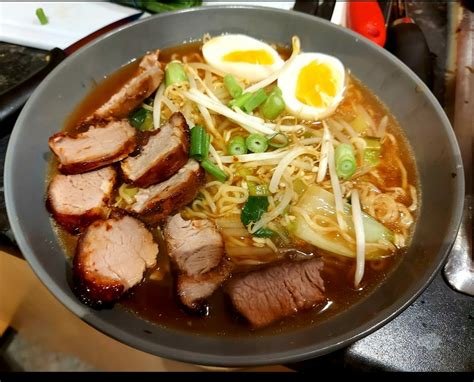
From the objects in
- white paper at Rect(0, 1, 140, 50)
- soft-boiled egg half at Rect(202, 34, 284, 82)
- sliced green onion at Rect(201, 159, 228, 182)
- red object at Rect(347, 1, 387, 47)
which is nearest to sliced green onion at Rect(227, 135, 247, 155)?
sliced green onion at Rect(201, 159, 228, 182)

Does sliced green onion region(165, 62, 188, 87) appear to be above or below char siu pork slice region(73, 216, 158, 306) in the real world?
above

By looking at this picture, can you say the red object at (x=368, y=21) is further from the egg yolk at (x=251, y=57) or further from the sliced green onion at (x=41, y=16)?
the sliced green onion at (x=41, y=16)

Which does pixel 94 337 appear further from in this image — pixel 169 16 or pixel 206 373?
pixel 169 16

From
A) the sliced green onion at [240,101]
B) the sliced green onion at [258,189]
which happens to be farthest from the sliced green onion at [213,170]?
the sliced green onion at [240,101]

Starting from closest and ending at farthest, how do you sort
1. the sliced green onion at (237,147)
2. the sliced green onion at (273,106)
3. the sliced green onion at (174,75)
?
the sliced green onion at (237,147) → the sliced green onion at (273,106) → the sliced green onion at (174,75)

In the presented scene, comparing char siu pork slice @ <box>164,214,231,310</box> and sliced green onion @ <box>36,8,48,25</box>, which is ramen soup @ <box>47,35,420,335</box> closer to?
char siu pork slice @ <box>164,214,231,310</box>

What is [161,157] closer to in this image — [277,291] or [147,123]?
[147,123]
